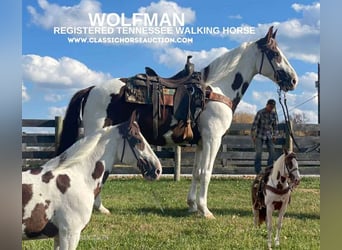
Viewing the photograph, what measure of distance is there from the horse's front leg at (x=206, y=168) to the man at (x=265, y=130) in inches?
9.8

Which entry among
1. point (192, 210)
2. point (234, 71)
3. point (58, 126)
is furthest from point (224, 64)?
point (58, 126)

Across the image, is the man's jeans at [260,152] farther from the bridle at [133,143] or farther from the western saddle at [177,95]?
the bridle at [133,143]

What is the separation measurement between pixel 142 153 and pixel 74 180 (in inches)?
15.7

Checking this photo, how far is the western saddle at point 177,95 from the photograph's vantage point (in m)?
2.57

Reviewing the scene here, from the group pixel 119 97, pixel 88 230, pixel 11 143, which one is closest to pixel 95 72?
pixel 119 97

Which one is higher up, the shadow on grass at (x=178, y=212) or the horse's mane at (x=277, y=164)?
the horse's mane at (x=277, y=164)

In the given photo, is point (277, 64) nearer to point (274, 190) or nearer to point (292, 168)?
point (292, 168)

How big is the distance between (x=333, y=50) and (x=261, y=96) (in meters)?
0.46

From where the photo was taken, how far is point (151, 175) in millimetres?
2520

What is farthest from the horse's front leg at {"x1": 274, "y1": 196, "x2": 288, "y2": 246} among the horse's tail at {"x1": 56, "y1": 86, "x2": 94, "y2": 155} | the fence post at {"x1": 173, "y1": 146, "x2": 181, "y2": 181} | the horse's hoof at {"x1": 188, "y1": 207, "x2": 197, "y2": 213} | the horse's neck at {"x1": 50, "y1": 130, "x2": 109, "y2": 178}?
the horse's tail at {"x1": 56, "y1": 86, "x2": 94, "y2": 155}

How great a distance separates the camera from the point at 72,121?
8.54 ft

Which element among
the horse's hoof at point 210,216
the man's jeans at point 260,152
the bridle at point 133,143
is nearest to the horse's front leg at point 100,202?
the bridle at point 133,143

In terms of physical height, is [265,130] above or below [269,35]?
below

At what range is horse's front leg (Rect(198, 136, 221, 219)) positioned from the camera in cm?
268
